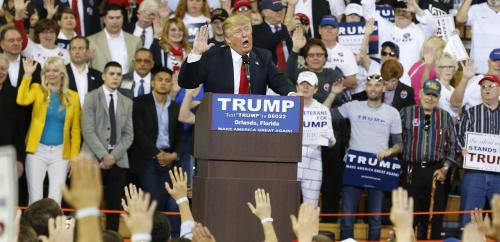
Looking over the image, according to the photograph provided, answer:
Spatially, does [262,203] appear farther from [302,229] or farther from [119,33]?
[119,33]

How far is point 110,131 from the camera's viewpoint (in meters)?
13.3

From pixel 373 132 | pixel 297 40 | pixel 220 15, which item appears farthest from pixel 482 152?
pixel 220 15

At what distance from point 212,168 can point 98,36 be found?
19.5 ft

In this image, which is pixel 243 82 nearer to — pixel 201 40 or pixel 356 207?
pixel 201 40

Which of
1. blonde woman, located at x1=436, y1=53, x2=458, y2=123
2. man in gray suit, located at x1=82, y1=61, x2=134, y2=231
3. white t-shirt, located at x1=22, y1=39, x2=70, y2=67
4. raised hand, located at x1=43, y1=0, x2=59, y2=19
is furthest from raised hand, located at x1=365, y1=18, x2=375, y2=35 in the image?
raised hand, located at x1=43, y1=0, x2=59, y2=19

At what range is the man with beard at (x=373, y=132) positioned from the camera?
1335cm

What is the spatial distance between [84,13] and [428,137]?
500 centimetres

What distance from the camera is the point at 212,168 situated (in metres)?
9.09

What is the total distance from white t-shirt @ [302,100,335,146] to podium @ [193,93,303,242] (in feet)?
12.4

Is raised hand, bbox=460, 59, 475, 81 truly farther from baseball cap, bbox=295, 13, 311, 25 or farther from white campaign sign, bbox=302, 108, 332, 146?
baseball cap, bbox=295, 13, 311, 25

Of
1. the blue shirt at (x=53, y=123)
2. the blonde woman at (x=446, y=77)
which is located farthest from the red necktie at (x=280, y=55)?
the blue shirt at (x=53, y=123)

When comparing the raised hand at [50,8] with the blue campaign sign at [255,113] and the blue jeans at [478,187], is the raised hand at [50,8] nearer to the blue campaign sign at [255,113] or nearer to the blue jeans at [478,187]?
the blue jeans at [478,187]

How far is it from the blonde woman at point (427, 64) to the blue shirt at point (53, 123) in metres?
4.38

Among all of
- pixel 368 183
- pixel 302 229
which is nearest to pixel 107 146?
pixel 368 183
